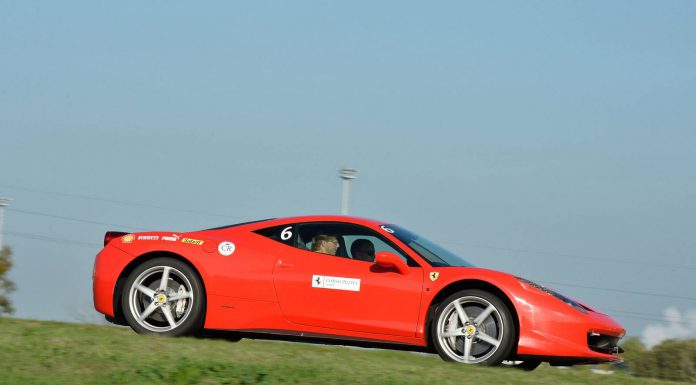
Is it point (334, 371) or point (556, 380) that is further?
point (556, 380)

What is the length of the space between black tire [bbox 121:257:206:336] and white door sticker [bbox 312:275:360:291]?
111 centimetres

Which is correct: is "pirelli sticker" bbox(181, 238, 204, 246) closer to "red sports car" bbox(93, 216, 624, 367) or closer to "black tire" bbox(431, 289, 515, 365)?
"red sports car" bbox(93, 216, 624, 367)

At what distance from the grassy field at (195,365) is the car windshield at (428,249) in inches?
41.8

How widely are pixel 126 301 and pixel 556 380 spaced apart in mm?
4115

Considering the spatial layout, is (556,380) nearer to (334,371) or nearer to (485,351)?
(485,351)

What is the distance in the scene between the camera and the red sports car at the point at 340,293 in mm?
9078

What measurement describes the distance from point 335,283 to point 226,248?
1169mm

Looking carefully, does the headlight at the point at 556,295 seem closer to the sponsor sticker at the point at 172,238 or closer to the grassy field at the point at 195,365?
the grassy field at the point at 195,365

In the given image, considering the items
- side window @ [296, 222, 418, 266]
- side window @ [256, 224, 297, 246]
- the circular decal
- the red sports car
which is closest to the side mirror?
the red sports car

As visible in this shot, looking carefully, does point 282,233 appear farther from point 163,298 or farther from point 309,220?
point 163,298

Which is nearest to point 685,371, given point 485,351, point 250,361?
point 485,351

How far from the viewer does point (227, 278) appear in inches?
382

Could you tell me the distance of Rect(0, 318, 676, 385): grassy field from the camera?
7.33 m

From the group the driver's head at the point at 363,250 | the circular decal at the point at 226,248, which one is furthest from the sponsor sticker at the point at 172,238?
the driver's head at the point at 363,250
